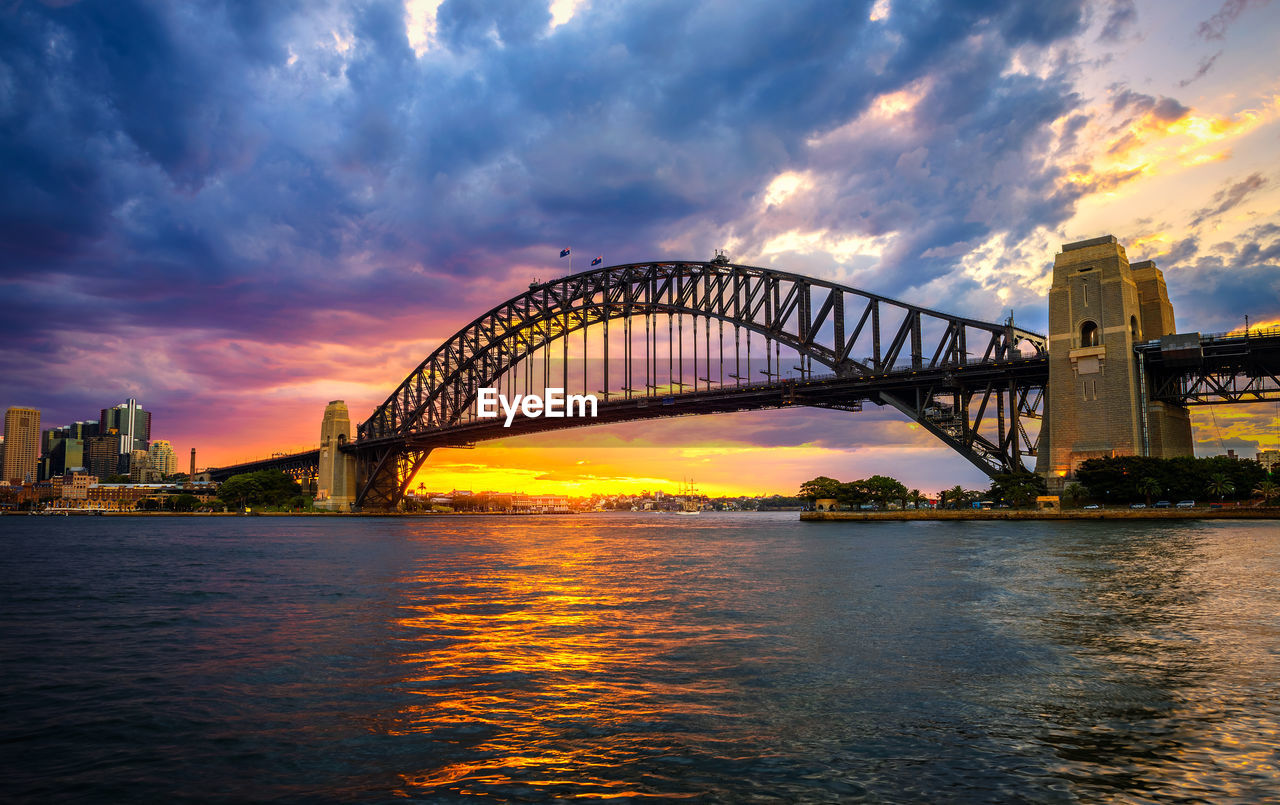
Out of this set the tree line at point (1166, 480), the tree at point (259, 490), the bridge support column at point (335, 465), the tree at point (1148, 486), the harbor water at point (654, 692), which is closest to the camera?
the harbor water at point (654, 692)

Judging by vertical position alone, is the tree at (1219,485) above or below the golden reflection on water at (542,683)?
above

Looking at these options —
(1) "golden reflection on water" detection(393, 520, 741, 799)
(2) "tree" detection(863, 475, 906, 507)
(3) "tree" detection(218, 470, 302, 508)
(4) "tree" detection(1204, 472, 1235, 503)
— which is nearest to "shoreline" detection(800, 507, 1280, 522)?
(4) "tree" detection(1204, 472, 1235, 503)

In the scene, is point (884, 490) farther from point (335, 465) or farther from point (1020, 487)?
point (335, 465)

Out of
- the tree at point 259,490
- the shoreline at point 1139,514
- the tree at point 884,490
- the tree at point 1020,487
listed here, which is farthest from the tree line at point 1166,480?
the tree at point 259,490

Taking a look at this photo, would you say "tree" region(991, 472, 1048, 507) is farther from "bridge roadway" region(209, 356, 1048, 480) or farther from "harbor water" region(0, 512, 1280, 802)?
"harbor water" region(0, 512, 1280, 802)

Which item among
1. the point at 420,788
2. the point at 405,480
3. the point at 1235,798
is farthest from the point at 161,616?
the point at 405,480

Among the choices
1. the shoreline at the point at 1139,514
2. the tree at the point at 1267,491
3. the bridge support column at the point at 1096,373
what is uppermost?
the bridge support column at the point at 1096,373

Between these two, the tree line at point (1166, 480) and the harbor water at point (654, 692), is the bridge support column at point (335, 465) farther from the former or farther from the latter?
the harbor water at point (654, 692)
